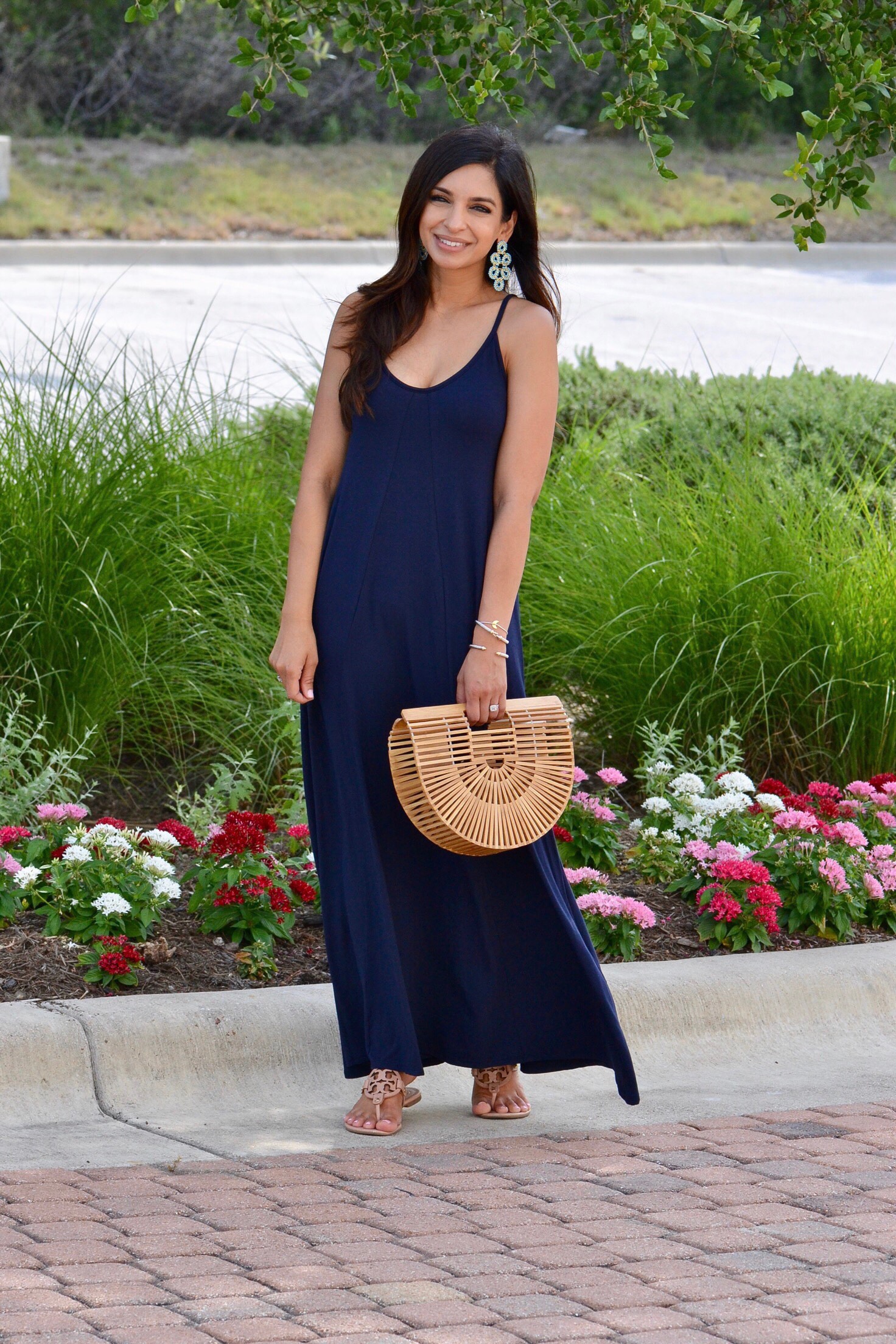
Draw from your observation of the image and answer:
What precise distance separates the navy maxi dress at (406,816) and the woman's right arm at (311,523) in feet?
0.10

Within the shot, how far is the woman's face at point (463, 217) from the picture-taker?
3.45m

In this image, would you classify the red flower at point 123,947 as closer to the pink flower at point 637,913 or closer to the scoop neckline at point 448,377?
the pink flower at point 637,913

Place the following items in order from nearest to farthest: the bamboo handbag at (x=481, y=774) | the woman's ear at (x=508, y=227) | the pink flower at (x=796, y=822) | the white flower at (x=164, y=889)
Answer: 1. the bamboo handbag at (x=481, y=774)
2. the woman's ear at (x=508, y=227)
3. the white flower at (x=164, y=889)
4. the pink flower at (x=796, y=822)

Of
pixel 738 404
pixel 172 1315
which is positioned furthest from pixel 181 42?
pixel 172 1315

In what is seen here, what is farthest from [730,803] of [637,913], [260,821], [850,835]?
[260,821]

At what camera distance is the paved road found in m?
13.5

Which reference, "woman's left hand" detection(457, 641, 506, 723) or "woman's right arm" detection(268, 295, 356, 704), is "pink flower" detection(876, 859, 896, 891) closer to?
"woman's left hand" detection(457, 641, 506, 723)

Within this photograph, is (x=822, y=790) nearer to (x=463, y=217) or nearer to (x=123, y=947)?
(x=123, y=947)

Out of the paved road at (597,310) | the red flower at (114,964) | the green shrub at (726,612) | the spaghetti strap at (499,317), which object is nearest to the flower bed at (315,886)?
the red flower at (114,964)

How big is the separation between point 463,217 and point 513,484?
54 centimetres

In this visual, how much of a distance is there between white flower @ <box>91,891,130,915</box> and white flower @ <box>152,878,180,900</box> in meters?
0.10

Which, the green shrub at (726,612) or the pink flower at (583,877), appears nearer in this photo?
the pink flower at (583,877)

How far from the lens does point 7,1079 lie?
3.54 m

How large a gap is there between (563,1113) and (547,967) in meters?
0.37
